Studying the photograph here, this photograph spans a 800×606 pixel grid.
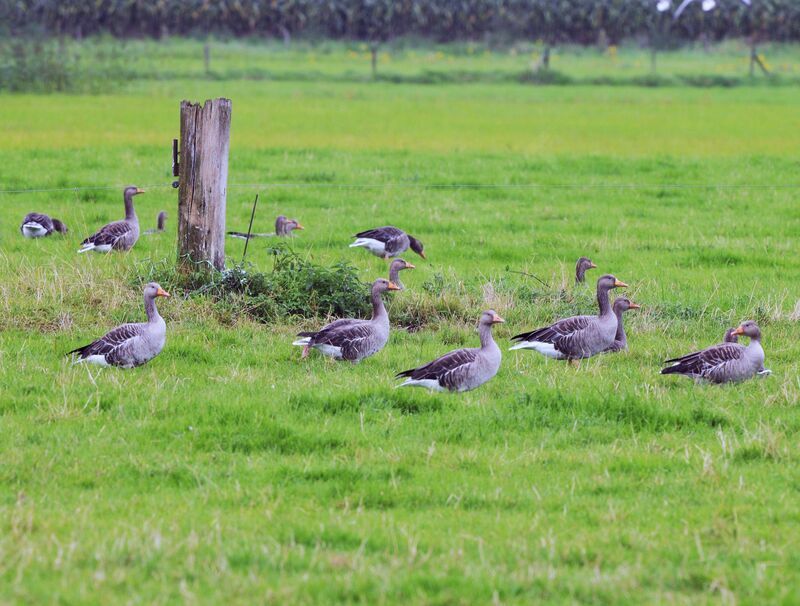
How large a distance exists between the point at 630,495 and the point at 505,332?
524cm

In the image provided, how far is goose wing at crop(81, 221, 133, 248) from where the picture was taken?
17141 millimetres

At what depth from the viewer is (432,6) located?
89.9 metres

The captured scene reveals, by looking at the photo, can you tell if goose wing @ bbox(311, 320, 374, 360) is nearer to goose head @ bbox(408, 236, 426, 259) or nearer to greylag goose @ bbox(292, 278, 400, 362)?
greylag goose @ bbox(292, 278, 400, 362)

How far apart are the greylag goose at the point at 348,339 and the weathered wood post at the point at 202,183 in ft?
8.74

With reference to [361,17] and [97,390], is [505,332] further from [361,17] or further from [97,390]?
[361,17]

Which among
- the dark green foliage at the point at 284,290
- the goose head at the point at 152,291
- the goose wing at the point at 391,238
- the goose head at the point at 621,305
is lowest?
the goose wing at the point at 391,238

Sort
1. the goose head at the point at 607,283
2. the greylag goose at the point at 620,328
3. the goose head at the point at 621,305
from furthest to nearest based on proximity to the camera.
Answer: the goose head at the point at 607,283, the goose head at the point at 621,305, the greylag goose at the point at 620,328

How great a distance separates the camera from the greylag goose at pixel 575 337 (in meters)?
11.3

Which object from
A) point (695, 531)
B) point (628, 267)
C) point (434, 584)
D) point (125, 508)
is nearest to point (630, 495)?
point (695, 531)

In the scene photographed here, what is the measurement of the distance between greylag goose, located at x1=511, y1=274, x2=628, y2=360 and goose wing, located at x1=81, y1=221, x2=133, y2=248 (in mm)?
8127

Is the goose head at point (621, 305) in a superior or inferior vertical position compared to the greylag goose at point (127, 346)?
superior

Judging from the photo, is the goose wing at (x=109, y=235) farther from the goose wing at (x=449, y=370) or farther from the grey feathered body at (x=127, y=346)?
the goose wing at (x=449, y=370)

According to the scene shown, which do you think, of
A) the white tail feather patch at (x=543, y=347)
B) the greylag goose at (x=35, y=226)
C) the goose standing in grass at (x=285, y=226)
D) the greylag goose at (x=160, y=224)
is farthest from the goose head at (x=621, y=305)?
the greylag goose at (x=35, y=226)

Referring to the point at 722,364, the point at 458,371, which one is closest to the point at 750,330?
the point at 722,364
